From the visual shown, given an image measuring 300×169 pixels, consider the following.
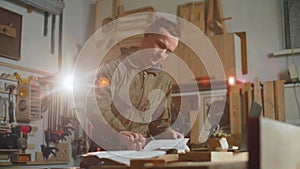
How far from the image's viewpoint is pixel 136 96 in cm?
212

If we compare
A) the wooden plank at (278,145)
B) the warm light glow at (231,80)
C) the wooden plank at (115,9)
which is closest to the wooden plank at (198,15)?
the warm light glow at (231,80)

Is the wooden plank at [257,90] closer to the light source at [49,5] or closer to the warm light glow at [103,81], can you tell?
the warm light glow at [103,81]

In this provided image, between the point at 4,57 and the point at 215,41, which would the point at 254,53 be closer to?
the point at 215,41

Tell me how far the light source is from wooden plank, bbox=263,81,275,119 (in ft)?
7.11

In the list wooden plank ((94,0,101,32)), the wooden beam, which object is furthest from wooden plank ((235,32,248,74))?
the wooden beam

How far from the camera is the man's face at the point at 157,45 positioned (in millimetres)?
2002

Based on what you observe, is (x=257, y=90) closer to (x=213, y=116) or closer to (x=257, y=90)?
(x=257, y=90)

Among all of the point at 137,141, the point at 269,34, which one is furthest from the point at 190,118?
the point at 137,141

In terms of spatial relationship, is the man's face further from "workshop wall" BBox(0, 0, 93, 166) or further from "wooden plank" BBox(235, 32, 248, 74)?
"workshop wall" BBox(0, 0, 93, 166)

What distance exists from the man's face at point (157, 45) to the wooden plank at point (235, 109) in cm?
146

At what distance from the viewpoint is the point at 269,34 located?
11.6 feet

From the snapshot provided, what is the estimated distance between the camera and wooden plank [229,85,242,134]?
332cm

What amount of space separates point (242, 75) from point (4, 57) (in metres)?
2.18

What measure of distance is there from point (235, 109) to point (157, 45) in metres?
1.56
